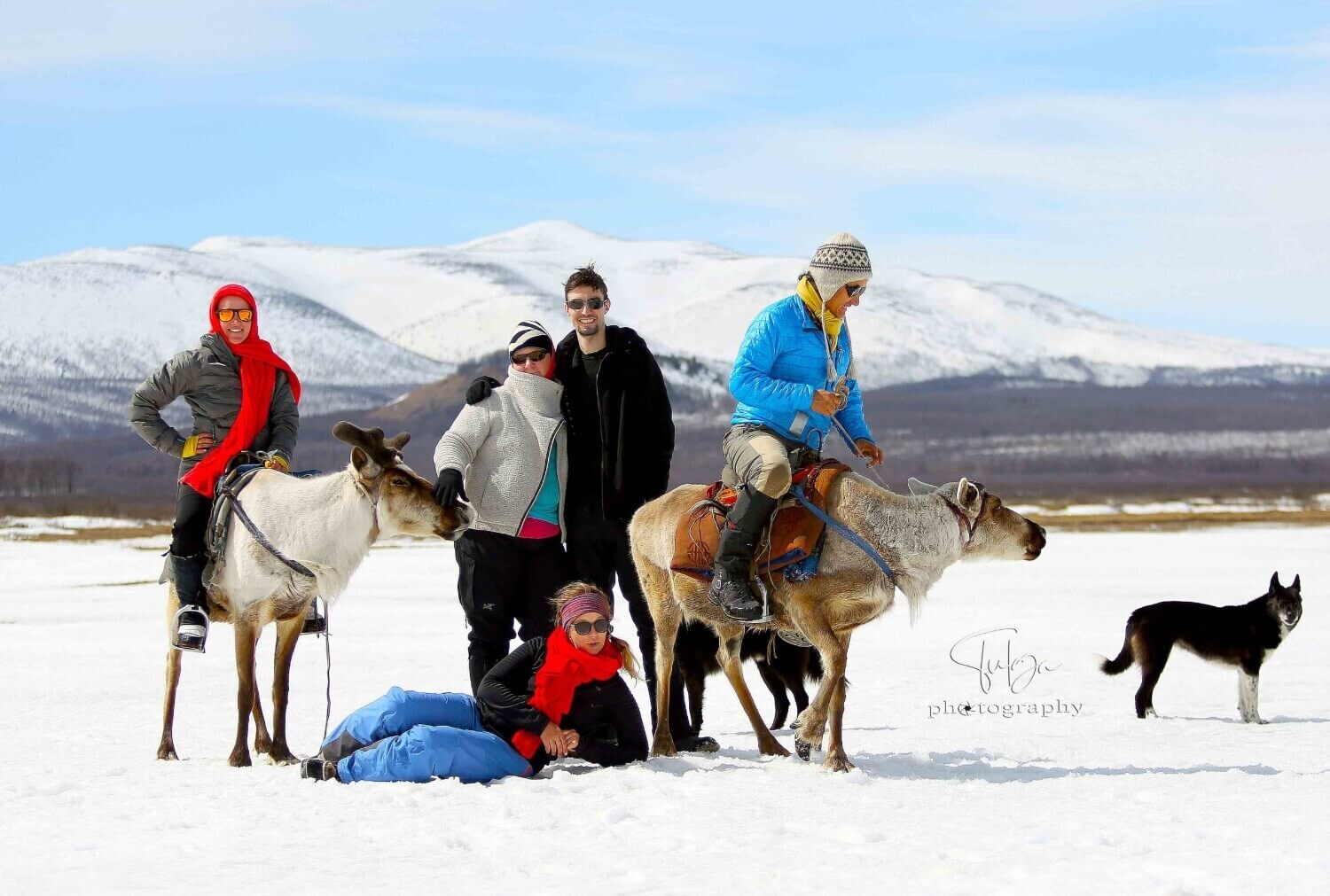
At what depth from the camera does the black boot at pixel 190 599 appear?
691 cm

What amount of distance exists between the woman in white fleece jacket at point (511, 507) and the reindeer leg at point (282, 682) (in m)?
0.82

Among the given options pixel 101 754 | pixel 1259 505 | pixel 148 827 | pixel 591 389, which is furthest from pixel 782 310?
pixel 1259 505

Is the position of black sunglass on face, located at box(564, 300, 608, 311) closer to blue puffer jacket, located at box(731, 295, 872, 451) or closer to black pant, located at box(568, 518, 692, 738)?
blue puffer jacket, located at box(731, 295, 872, 451)

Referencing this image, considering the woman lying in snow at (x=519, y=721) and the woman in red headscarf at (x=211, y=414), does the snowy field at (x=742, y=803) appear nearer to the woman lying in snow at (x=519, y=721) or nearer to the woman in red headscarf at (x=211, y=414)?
the woman lying in snow at (x=519, y=721)

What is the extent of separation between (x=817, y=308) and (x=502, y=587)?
78.9 inches

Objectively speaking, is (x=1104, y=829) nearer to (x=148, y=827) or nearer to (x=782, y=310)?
(x=782, y=310)

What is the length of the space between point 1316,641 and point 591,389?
9.41 metres

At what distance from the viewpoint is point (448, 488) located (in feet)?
22.3

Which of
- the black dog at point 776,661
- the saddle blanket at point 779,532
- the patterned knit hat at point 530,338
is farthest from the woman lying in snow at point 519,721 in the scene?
the black dog at point 776,661

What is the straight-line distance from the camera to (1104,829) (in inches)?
203

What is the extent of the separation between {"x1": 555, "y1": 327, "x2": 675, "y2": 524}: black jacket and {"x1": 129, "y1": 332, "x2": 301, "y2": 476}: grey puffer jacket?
1.39 meters

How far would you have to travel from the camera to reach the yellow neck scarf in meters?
6.87

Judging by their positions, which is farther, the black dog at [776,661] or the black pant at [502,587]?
the black dog at [776,661]

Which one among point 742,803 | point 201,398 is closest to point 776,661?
point 742,803
